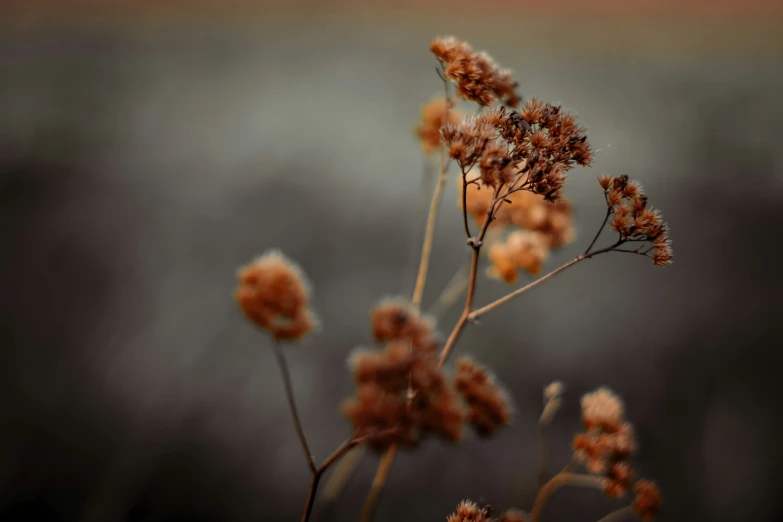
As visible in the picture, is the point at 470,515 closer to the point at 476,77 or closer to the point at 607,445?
the point at 607,445

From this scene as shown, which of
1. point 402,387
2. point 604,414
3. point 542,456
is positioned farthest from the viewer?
point 542,456

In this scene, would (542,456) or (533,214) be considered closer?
(533,214)

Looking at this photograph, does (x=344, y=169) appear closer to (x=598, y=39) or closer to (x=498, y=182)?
(x=598, y=39)

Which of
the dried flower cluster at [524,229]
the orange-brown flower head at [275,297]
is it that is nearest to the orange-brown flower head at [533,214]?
the dried flower cluster at [524,229]

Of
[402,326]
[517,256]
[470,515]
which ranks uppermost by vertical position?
[517,256]

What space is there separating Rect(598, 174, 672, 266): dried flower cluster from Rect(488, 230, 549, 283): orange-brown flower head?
96mm

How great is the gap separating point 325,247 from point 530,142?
0.66 metres

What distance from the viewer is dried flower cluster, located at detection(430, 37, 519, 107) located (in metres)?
0.35

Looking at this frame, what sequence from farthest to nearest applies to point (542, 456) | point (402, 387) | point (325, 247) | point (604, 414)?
point (325, 247), point (542, 456), point (604, 414), point (402, 387)

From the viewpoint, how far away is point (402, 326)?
1.01 ft

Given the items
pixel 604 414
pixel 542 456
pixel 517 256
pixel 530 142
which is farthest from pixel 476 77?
pixel 542 456

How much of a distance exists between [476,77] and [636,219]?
5.8 inches

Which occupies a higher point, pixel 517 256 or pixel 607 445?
pixel 517 256

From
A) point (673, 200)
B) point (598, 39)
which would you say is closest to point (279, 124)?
point (598, 39)
